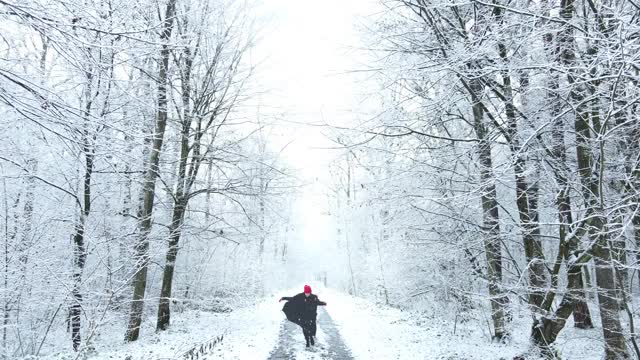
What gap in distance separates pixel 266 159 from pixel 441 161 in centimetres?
646

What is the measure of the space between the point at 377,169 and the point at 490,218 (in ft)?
6.68

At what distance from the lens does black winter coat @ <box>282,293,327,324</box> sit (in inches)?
458

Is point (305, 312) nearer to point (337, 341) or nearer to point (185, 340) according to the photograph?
point (337, 341)

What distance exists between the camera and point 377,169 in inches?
252

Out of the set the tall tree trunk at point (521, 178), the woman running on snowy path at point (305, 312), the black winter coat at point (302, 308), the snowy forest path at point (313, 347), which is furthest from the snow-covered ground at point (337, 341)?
the tall tree trunk at point (521, 178)

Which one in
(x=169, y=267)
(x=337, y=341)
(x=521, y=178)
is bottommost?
(x=337, y=341)

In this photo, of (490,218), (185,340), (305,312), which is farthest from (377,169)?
(185,340)

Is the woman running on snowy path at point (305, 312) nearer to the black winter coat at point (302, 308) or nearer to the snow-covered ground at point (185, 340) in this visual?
the black winter coat at point (302, 308)

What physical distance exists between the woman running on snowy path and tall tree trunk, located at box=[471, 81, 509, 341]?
490 centimetres

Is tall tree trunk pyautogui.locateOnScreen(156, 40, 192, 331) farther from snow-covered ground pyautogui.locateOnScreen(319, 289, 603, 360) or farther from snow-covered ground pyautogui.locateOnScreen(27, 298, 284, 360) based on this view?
snow-covered ground pyautogui.locateOnScreen(319, 289, 603, 360)

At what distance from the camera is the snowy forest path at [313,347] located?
9992mm

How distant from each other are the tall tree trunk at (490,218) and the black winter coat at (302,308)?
16.1 feet

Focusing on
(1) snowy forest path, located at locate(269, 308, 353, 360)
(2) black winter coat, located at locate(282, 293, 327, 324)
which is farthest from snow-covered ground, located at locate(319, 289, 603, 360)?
(2) black winter coat, located at locate(282, 293, 327, 324)

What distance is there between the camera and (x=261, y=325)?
15.4 metres
